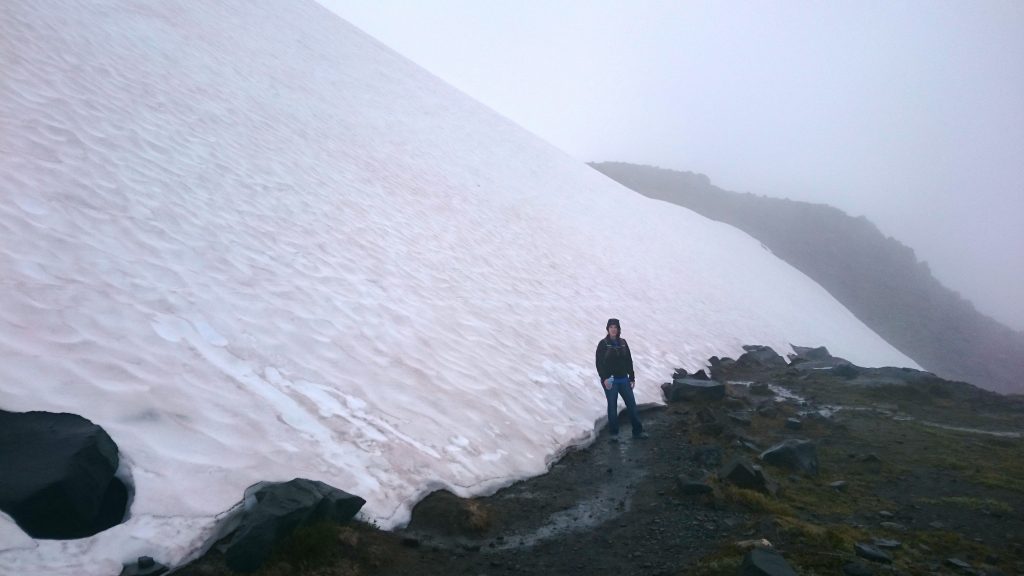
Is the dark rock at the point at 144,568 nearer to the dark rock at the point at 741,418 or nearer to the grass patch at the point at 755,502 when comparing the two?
the grass patch at the point at 755,502

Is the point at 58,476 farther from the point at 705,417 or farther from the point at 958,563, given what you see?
the point at 705,417

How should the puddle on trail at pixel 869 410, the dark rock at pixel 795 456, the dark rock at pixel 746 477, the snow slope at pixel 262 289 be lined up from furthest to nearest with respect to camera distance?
the puddle on trail at pixel 869 410 → the dark rock at pixel 795 456 → the dark rock at pixel 746 477 → the snow slope at pixel 262 289

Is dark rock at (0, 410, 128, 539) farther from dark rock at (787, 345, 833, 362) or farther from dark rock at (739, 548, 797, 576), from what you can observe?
dark rock at (787, 345, 833, 362)

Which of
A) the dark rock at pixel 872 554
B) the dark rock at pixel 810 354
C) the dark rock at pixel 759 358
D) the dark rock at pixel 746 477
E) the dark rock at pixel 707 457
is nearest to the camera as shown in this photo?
the dark rock at pixel 872 554

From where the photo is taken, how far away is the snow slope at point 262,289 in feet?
20.7

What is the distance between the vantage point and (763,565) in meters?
5.05

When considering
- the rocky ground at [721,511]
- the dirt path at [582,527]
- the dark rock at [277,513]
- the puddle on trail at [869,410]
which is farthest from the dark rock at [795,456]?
the dark rock at [277,513]

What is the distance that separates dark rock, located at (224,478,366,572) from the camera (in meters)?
4.87

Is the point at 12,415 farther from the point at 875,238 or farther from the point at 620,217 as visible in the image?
the point at 875,238

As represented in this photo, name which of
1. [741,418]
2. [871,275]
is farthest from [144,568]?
A: [871,275]

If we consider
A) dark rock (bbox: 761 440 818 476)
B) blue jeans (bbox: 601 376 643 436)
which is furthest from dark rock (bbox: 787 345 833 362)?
blue jeans (bbox: 601 376 643 436)

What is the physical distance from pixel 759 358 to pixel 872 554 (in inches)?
612

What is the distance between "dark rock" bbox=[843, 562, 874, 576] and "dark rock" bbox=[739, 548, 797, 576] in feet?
2.65

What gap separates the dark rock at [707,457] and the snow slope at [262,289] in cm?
198
